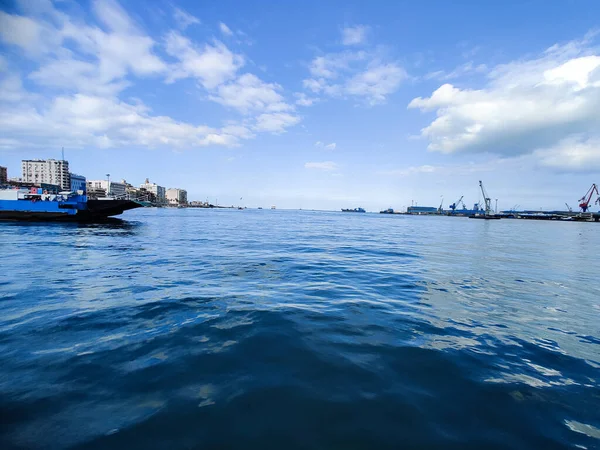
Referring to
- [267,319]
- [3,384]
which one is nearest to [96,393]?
[3,384]

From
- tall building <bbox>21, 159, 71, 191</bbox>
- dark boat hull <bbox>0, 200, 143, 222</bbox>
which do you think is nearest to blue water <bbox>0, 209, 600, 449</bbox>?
dark boat hull <bbox>0, 200, 143, 222</bbox>

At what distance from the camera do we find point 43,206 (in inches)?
1745

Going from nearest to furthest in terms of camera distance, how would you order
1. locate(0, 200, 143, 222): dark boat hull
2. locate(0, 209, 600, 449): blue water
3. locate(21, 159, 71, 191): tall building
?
locate(0, 209, 600, 449): blue water < locate(0, 200, 143, 222): dark boat hull < locate(21, 159, 71, 191): tall building

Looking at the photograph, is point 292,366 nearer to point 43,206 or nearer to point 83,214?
point 83,214

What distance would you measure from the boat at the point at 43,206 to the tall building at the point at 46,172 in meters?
190

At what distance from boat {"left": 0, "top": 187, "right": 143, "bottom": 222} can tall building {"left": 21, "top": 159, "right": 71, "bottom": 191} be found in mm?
190137

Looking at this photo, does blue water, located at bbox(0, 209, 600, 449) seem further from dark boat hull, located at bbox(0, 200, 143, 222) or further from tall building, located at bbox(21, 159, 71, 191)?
tall building, located at bbox(21, 159, 71, 191)

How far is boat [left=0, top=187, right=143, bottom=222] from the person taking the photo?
43281 millimetres

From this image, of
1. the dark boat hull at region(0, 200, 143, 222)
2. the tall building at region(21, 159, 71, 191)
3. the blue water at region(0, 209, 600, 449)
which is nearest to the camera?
the blue water at region(0, 209, 600, 449)

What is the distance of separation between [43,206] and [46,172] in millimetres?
211456

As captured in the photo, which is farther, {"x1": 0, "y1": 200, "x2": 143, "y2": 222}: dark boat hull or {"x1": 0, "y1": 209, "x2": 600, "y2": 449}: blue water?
{"x1": 0, "y1": 200, "x2": 143, "y2": 222}: dark boat hull

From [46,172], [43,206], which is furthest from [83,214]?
[46,172]

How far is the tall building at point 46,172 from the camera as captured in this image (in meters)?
191

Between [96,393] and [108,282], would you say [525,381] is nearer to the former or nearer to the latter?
[96,393]
